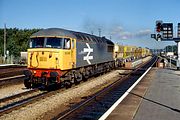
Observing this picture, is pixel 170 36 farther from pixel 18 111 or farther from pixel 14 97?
pixel 18 111

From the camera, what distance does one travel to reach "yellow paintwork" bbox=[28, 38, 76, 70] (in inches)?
693

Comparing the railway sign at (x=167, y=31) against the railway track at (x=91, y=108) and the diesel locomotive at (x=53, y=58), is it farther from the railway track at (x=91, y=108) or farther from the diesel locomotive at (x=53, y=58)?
the railway track at (x=91, y=108)

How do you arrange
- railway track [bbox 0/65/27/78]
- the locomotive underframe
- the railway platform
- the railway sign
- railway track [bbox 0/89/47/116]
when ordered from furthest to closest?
the railway sign < railway track [bbox 0/65/27/78] < the locomotive underframe < railway track [bbox 0/89/47/116] < the railway platform

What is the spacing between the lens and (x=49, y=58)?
17.6m

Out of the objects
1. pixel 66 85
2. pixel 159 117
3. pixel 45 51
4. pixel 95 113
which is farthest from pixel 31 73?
pixel 159 117

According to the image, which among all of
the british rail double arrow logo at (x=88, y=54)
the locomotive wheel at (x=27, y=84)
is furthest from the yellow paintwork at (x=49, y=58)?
the british rail double arrow logo at (x=88, y=54)

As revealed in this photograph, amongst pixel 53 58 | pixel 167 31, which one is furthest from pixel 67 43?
pixel 167 31

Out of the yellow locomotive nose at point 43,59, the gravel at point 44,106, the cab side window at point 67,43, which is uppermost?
the cab side window at point 67,43

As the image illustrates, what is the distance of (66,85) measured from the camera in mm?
19844

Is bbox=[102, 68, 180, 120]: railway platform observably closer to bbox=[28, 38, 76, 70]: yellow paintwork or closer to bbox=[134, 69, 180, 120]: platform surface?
bbox=[134, 69, 180, 120]: platform surface

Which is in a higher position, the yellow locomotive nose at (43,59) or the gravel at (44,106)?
the yellow locomotive nose at (43,59)

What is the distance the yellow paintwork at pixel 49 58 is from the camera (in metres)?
17.6

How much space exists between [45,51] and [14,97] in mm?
3513

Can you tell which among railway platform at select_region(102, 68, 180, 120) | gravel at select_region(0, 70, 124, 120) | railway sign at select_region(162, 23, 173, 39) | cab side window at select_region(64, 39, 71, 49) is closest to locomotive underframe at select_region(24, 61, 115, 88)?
gravel at select_region(0, 70, 124, 120)
